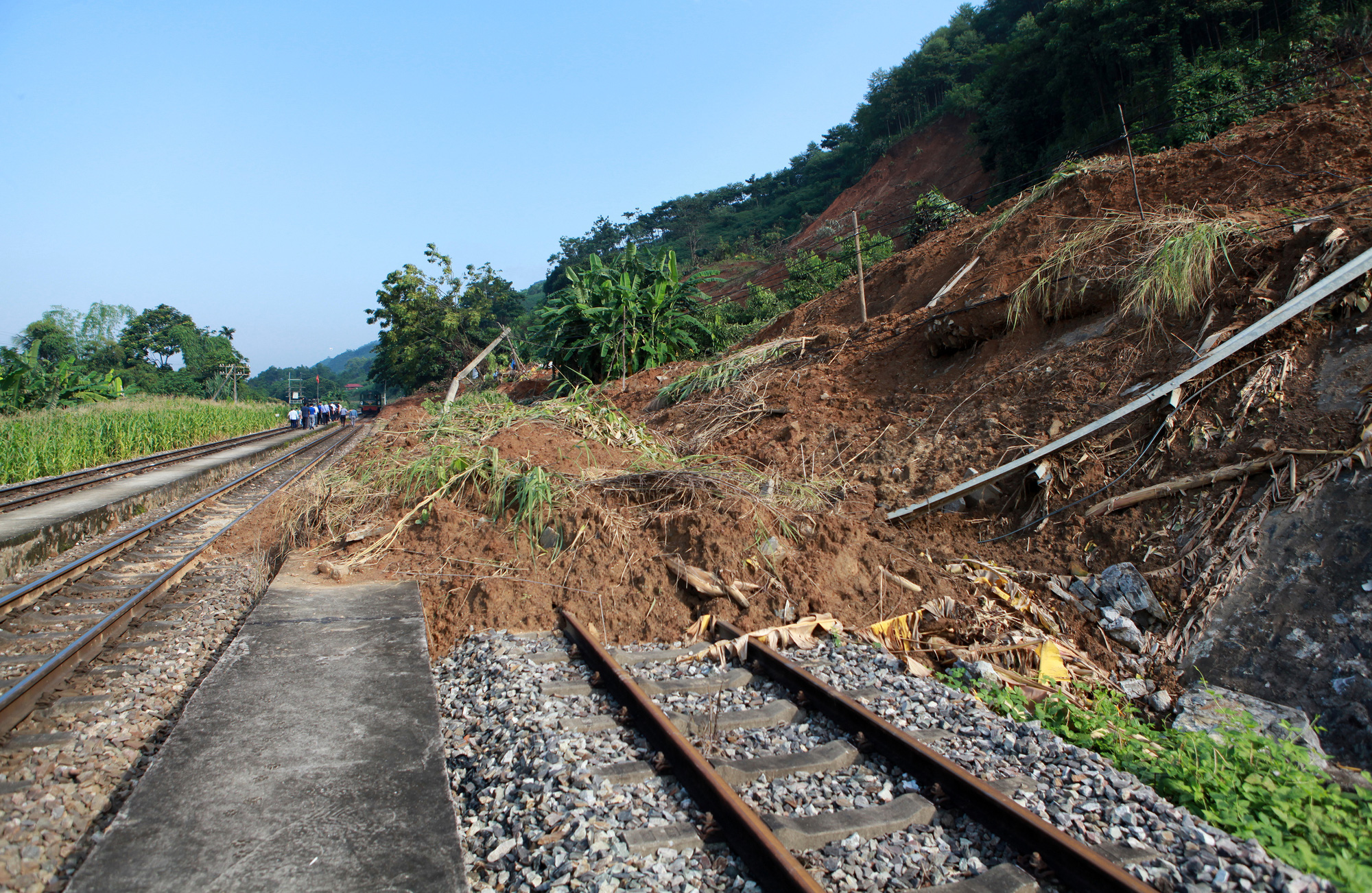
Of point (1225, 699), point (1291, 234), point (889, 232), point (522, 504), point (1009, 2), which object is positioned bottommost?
point (1225, 699)

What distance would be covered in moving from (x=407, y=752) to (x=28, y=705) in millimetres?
2608

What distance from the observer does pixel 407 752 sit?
302cm

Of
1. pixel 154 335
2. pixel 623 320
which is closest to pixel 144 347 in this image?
pixel 154 335

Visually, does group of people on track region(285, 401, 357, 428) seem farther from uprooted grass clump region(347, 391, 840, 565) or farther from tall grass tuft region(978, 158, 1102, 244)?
tall grass tuft region(978, 158, 1102, 244)

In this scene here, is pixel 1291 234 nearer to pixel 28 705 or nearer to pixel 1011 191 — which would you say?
pixel 28 705

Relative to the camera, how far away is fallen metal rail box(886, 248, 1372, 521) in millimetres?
5445

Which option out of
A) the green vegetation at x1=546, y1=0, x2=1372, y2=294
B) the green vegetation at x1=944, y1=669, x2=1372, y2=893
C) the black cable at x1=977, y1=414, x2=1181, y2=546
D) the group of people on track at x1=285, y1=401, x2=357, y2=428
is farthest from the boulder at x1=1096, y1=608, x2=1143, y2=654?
the group of people on track at x1=285, y1=401, x2=357, y2=428

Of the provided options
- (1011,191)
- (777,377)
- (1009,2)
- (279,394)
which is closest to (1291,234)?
(777,377)

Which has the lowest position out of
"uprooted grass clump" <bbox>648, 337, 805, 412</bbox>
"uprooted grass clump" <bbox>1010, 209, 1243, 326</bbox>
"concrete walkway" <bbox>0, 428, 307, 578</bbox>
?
"concrete walkway" <bbox>0, 428, 307, 578</bbox>

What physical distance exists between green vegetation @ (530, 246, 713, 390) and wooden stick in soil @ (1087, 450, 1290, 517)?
33.3ft

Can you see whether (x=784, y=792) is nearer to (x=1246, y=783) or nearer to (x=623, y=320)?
(x=1246, y=783)

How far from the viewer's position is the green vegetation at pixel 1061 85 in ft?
65.6

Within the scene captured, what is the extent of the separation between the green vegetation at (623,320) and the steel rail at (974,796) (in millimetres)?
11318

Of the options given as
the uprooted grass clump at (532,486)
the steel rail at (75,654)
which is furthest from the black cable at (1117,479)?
the steel rail at (75,654)
